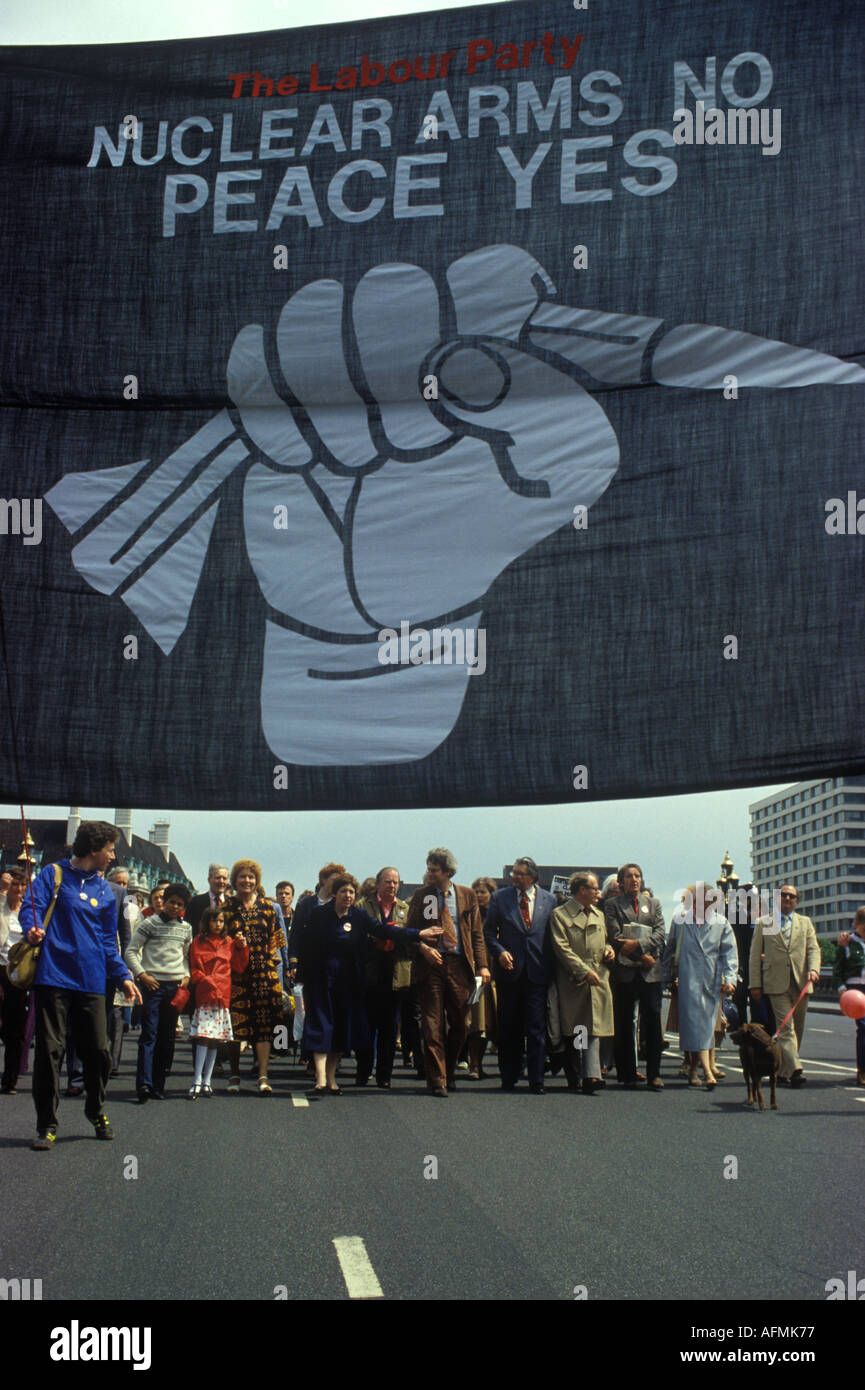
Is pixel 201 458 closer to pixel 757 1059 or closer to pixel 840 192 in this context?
pixel 840 192

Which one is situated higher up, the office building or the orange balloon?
the office building

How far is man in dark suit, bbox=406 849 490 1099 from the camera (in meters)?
11.2

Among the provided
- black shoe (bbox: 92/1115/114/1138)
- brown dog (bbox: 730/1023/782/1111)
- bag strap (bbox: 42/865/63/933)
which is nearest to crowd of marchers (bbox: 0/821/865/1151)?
brown dog (bbox: 730/1023/782/1111)

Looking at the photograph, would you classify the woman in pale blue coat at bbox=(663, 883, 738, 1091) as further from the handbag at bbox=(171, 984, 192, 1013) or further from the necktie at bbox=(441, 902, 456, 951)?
the handbag at bbox=(171, 984, 192, 1013)

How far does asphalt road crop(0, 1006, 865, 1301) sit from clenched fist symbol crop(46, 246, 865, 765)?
186 centimetres

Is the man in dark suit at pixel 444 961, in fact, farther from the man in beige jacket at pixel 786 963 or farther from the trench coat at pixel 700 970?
the man in beige jacket at pixel 786 963

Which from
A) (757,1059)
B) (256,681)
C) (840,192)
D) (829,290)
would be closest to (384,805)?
(256,681)

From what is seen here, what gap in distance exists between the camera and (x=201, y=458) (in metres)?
4.97

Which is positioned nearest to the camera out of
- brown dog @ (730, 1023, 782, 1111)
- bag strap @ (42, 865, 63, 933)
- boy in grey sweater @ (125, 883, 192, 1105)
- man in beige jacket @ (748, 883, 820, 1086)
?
bag strap @ (42, 865, 63, 933)

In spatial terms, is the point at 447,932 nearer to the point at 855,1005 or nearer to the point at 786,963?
the point at 786,963

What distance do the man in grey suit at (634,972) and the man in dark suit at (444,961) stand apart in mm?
1349

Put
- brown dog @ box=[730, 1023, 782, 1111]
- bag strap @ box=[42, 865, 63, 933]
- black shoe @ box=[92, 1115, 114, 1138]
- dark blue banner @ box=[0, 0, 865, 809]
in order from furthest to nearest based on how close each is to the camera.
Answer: brown dog @ box=[730, 1023, 782, 1111], black shoe @ box=[92, 1115, 114, 1138], bag strap @ box=[42, 865, 63, 933], dark blue banner @ box=[0, 0, 865, 809]

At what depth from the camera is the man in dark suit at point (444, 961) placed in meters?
11.2

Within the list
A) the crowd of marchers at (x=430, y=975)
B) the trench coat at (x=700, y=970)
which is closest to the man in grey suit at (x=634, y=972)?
the crowd of marchers at (x=430, y=975)
